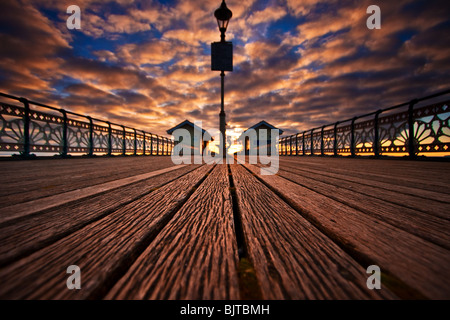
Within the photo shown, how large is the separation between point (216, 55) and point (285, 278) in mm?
8147

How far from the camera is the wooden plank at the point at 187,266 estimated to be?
393 millimetres

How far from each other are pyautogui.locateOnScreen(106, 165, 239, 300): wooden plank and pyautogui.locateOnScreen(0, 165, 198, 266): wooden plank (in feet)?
1.23

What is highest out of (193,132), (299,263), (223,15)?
(223,15)

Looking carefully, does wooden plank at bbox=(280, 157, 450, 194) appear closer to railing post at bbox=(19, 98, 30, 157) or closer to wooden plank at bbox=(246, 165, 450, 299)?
wooden plank at bbox=(246, 165, 450, 299)

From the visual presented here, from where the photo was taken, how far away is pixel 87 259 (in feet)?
1.63

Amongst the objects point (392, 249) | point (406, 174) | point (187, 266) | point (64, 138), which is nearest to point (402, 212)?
point (392, 249)

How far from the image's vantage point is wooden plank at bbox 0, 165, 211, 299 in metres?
0.38

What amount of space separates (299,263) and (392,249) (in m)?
0.34

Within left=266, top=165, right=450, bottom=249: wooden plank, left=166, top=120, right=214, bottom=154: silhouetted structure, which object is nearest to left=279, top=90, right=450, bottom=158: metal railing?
left=266, top=165, right=450, bottom=249: wooden plank

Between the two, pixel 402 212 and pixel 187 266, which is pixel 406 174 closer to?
pixel 402 212
